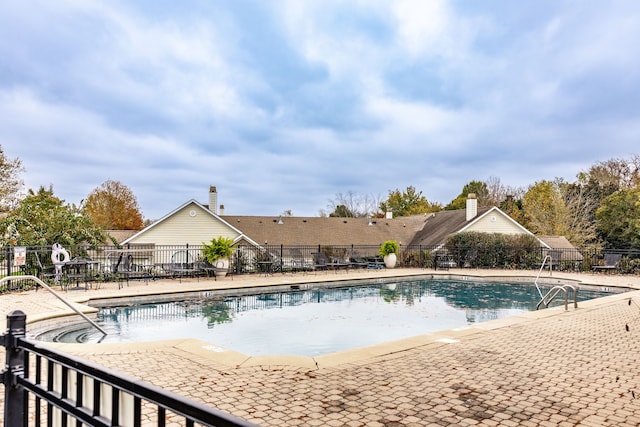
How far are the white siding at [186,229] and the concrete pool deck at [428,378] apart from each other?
1405 centimetres

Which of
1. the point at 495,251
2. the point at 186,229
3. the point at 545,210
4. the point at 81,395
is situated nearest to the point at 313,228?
the point at 186,229

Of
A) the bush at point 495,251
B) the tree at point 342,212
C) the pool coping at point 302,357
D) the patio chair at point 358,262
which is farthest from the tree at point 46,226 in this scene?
the tree at point 342,212

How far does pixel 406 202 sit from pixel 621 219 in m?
23.9

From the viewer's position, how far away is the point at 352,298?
13.0m

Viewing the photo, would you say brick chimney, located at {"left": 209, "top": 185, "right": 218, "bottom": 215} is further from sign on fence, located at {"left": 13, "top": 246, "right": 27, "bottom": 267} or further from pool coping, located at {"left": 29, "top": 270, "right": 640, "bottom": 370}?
pool coping, located at {"left": 29, "top": 270, "right": 640, "bottom": 370}

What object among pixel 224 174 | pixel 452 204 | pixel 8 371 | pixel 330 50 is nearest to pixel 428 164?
pixel 452 204

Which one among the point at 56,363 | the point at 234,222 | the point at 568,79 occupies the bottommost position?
the point at 56,363

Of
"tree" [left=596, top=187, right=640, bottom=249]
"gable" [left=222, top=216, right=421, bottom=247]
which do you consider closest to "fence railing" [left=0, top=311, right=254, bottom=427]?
"gable" [left=222, top=216, right=421, bottom=247]

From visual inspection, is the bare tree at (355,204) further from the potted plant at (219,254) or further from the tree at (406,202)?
the potted plant at (219,254)

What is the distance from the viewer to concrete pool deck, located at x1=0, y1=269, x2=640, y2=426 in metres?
3.55

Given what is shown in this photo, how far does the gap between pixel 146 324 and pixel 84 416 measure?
7930 mm

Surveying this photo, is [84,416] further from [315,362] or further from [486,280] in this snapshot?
[486,280]

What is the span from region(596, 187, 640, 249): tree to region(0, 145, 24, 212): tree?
36731mm

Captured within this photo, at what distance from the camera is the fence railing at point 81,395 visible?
1249 millimetres
